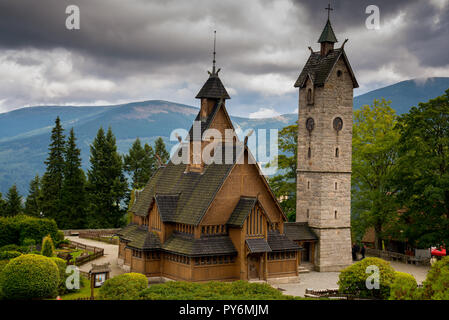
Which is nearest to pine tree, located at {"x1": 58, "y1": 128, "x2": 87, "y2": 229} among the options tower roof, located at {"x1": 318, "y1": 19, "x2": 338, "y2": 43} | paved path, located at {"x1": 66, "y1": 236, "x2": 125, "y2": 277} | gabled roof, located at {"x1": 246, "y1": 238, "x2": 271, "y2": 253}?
paved path, located at {"x1": 66, "y1": 236, "x2": 125, "y2": 277}

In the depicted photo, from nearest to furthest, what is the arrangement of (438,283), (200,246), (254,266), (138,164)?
(438,283) < (200,246) < (254,266) < (138,164)

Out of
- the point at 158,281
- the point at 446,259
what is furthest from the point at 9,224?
the point at 446,259

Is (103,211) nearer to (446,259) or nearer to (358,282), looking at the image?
(358,282)

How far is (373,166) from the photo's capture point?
4969 centimetres

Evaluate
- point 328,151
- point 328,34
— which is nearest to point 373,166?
point 328,151

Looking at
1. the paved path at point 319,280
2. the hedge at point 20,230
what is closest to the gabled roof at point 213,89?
the paved path at point 319,280

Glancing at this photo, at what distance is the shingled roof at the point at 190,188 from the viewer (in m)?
35.5

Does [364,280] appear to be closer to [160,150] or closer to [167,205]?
[167,205]

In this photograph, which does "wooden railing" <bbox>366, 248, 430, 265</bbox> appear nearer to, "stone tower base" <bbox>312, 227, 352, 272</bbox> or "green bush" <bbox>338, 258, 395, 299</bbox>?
"stone tower base" <bbox>312, 227, 352, 272</bbox>

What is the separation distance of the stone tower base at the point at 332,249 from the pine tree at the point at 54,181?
3648cm

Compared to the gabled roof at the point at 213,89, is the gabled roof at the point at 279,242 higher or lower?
lower

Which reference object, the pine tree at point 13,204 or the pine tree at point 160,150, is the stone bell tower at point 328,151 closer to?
the pine tree at point 160,150

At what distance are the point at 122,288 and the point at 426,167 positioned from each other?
26251mm
